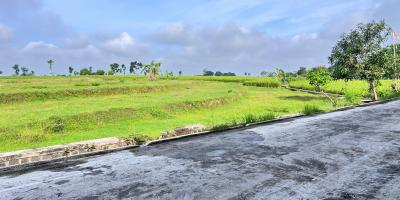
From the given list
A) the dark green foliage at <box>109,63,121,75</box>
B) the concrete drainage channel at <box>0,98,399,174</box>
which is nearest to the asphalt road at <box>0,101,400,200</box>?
the concrete drainage channel at <box>0,98,399,174</box>

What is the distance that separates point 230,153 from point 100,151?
9.21 ft

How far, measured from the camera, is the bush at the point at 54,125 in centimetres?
1440

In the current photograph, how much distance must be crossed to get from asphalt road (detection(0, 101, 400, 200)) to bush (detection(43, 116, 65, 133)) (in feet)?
24.8

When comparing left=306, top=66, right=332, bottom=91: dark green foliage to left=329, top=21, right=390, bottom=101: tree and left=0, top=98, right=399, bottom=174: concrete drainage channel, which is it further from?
left=0, top=98, right=399, bottom=174: concrete drainage channel

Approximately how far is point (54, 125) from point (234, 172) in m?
10.6

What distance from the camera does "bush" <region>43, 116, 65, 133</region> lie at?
47.2 ft

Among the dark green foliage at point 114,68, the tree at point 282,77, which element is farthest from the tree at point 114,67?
the tree at point 282,77

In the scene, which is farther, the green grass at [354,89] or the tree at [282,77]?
the tree at [282,77]

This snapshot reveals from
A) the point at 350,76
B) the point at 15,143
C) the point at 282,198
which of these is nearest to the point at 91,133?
the point at 15,143

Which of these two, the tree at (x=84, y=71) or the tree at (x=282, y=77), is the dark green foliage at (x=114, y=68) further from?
the tree at (x=282, y=77)

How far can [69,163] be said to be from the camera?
22.7 ft

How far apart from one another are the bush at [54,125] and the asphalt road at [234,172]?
7.56m

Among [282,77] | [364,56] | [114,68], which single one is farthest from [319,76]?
[114,68]

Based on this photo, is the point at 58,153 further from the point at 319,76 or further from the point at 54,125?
the point at 319,76
